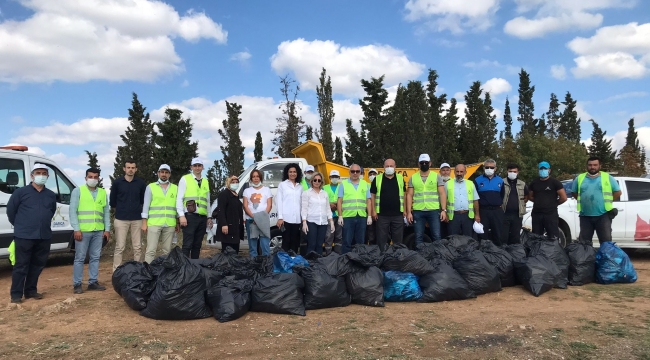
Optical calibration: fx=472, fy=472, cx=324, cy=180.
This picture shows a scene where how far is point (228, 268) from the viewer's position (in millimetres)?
5543

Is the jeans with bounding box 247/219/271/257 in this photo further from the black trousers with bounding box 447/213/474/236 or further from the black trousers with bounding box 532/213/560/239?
the black trousers with bounding box 532/213/560/239

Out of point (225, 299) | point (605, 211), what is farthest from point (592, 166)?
point (225, 299)

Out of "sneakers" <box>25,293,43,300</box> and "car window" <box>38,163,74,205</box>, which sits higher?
"car window" <box>38,163,74,205</box>

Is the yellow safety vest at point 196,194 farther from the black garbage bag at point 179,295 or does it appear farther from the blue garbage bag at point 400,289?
the blue garbage bag at point 400,289

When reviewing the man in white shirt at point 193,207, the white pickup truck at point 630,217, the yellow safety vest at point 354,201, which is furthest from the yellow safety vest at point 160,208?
the white pickup truck at point 630,217

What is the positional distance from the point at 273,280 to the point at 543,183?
4565 mm

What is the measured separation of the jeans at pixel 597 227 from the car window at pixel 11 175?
8732 millimetres

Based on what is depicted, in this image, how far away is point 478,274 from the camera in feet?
18.7

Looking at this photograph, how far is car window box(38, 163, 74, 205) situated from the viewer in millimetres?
8057

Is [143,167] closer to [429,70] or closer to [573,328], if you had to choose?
[429,70]

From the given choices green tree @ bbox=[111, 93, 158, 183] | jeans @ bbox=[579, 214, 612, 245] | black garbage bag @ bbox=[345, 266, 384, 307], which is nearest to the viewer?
black garbage bag @ bbox=[345, 266, 384, 307]

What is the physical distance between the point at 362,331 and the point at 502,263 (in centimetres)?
257

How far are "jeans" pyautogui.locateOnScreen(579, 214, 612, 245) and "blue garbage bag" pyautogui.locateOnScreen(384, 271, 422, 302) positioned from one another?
3023 millimetres

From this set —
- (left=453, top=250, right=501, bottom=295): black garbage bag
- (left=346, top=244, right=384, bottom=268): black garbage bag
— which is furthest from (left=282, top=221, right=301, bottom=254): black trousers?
(left=453, top=250, right=501, bottom=295): black garbage bag
